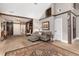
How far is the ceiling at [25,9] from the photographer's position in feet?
6.10

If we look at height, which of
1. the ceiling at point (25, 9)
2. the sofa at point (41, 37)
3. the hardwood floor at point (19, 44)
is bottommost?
the hardwood floor at point (19, 44)

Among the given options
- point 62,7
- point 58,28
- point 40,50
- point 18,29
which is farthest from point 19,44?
point 62,7

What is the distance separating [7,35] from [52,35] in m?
0.92

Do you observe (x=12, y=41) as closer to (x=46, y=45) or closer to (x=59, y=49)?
(x=46, y=45)

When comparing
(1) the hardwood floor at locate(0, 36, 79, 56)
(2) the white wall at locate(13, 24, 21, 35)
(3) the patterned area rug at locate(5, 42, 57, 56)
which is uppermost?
(2) the white wall at locate(13, 24, 21, 35)

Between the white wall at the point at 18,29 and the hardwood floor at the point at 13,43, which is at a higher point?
the white wall at the point at 18,29

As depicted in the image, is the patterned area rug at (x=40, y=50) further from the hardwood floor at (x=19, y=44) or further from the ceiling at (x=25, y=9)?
the ceiling at (x=25, y=9)

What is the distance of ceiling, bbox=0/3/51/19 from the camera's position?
6.10ft

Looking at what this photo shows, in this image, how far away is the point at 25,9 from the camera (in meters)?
1.91

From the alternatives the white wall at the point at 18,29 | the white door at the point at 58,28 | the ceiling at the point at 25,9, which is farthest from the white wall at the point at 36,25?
the white door at the point at 58,28

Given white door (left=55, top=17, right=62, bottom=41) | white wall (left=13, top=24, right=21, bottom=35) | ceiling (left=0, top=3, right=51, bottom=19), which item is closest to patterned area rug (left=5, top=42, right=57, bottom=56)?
white door (left=55, top=17, right=62, bottom=41)

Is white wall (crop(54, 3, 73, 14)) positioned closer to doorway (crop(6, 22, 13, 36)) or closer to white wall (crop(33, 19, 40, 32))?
white wall (crop(33, 19, 40, 32))

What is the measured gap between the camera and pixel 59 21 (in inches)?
74.3

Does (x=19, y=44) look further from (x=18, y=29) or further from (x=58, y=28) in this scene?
(x=58, y=28)
